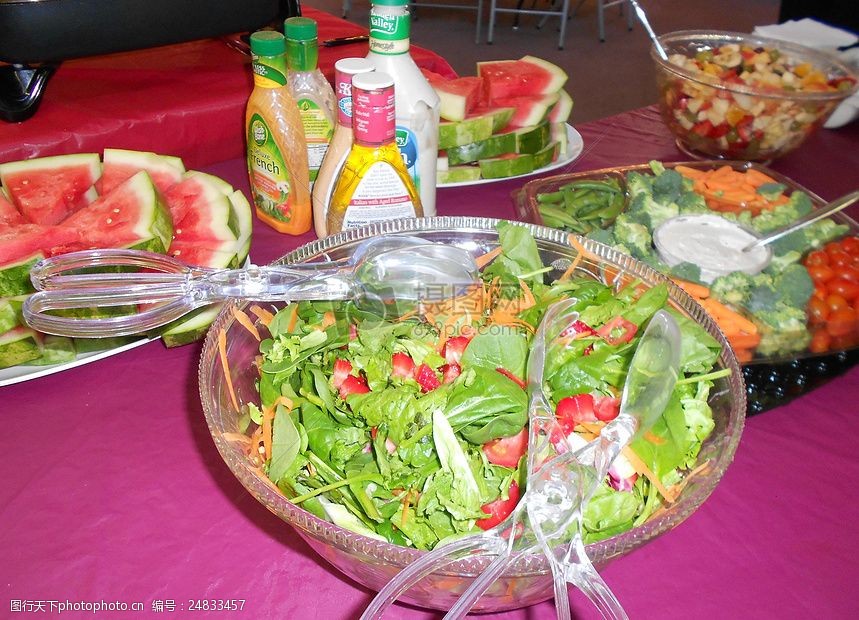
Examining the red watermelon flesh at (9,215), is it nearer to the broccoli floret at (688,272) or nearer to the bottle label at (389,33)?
the bottle label at (389,33)

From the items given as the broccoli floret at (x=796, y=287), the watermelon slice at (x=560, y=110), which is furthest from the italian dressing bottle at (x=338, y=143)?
the broccoli floret at (x=796, y=287)

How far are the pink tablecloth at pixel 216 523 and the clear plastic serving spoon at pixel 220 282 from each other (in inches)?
7.9

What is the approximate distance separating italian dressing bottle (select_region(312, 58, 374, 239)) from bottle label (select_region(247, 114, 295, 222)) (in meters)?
0.06

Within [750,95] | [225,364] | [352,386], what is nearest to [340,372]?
[352,386]

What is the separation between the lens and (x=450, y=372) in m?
0.73

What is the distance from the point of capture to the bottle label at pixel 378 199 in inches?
41.7

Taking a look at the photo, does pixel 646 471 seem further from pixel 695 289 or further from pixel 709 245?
pixel 709 245

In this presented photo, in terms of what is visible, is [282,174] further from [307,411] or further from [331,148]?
[307,411]

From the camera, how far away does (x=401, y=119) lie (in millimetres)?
1155

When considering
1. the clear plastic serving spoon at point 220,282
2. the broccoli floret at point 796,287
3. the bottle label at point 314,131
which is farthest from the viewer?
the bottle label at point 314,131

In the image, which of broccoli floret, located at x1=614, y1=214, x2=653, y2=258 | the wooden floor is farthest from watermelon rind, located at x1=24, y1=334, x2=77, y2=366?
the wooden floor

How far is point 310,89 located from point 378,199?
324 mm

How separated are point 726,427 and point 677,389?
59 millimetres

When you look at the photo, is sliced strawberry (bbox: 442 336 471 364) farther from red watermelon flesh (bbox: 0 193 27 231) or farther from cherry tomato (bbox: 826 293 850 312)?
red watermelon flesh (bbox: 0 193 27 231)
